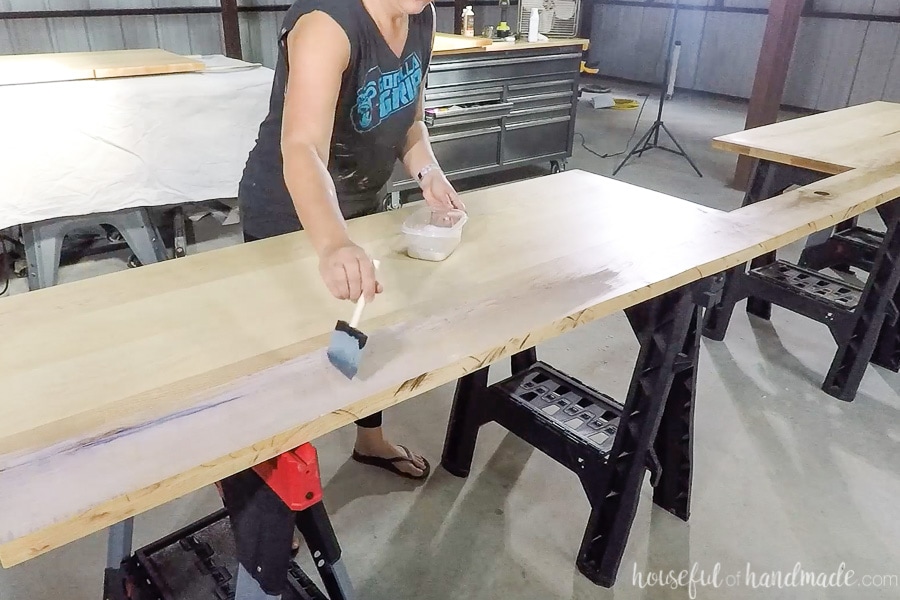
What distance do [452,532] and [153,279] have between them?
996 millimetres

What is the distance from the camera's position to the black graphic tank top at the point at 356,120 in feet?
3.91

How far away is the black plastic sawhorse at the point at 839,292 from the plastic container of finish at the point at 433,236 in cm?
147

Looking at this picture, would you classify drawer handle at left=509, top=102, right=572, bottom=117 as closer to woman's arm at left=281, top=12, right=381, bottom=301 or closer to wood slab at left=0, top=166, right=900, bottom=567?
wood slab at left=0, top=166, right=900, bottom=567

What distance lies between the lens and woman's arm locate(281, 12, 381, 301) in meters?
1.11

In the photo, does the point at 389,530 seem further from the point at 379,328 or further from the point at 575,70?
the point at 575,70

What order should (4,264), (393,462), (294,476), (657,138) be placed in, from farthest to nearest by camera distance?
(657,138), (4,264), (393,462), (294,476)

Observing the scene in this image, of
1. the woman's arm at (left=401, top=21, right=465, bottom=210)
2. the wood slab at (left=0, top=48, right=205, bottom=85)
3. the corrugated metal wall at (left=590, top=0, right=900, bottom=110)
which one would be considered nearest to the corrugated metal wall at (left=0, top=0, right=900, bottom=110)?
the corrugated metal wall at (left=590, top=0, right=900, bottom=110)

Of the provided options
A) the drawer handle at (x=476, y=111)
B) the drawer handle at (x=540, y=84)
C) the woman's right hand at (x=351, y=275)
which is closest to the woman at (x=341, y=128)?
the woman's right hand at (x=351, y=275)

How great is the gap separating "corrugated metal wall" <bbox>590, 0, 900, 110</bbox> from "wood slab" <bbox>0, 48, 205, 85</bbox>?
561 cm

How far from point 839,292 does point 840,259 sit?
0.38m

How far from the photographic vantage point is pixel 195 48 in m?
5.43

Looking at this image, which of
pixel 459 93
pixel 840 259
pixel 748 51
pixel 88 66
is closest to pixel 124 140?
pixel 88 66

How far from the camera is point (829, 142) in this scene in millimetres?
2287

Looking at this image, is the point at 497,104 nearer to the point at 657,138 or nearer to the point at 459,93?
the point at 459,93
